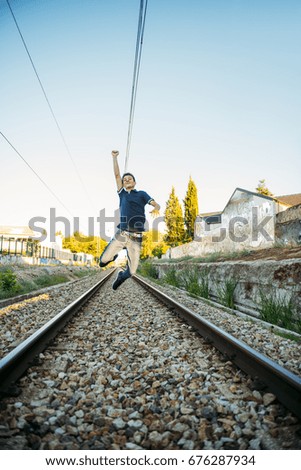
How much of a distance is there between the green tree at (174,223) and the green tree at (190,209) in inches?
46.5

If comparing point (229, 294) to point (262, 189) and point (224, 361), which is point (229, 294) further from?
point (262, 189)

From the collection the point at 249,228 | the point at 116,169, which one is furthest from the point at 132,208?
the point at 249,228

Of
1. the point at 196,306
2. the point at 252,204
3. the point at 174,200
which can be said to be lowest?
the point at 196,306

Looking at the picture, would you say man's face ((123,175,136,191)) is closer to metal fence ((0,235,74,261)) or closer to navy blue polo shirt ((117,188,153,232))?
navy blue polo shirt ((117,188,153,232))

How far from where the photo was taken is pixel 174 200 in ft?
201

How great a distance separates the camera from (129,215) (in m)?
5.61

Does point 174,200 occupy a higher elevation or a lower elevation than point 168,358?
higher

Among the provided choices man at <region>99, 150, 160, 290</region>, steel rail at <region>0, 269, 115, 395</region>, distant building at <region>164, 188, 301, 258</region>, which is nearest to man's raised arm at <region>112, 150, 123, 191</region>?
man at <region>99, 150, 160, 290</region>

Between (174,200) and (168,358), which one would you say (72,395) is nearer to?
(168,358)

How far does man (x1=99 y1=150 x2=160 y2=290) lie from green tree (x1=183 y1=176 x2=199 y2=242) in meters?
48.9

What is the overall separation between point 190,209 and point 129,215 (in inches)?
2022

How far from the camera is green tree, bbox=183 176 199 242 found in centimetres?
5498
